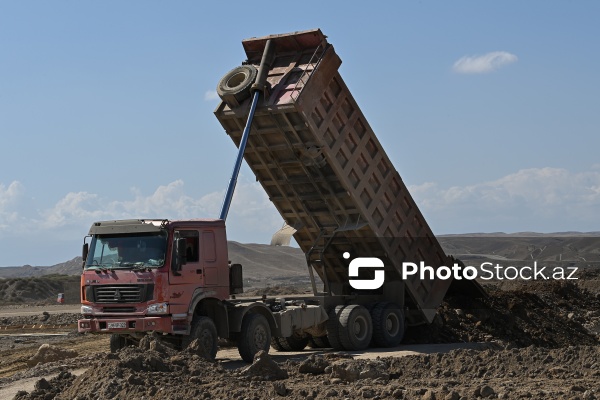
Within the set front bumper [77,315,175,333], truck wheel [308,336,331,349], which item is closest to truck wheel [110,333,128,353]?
front bumper [77,315,175,333]

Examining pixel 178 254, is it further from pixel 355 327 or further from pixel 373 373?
pixel 355 327

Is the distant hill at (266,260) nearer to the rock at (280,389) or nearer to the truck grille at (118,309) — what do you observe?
the truck grille at (118,309)

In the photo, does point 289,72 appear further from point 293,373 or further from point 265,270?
point 265,270

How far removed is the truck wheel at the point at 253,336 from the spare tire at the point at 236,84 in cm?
401

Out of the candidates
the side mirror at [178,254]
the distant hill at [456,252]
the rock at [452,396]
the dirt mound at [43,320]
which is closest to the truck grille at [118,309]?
the side mirror at [178,254]

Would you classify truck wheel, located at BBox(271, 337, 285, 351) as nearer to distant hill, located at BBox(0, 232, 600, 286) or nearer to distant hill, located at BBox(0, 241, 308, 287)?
distant hill, located at BBox(0, 232, 600, 286)

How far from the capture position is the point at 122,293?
51.9 ft

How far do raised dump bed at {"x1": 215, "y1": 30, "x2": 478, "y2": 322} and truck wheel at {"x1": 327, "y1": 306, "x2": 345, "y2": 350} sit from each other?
1374 millimetres

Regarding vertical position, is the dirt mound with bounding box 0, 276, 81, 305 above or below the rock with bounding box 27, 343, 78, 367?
above

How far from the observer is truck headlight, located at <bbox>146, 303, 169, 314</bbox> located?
1566 cm

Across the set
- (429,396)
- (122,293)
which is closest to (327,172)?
(122,293)

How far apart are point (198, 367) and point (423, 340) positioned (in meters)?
8.75

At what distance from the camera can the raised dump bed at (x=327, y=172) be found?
17625 millimetres

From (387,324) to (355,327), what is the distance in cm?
88
